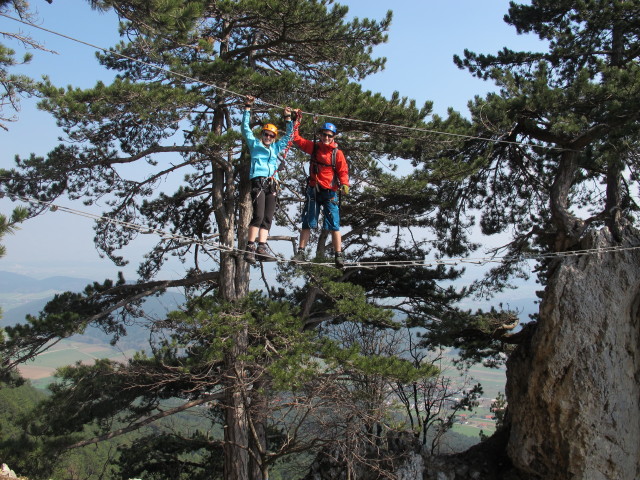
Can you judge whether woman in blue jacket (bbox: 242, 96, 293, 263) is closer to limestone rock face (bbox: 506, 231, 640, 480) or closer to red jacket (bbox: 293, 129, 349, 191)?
red jacket (bbox: 293, 129, 349, 191)

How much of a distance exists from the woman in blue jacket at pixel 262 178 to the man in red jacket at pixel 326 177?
0.37 meters

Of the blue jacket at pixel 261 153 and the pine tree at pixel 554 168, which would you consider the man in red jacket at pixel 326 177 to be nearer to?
the blue jacket at pixel 261 153

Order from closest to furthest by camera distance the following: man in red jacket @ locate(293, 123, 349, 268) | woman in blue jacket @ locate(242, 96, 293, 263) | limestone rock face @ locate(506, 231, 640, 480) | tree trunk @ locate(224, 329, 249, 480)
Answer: woman in blue jacket @ locate(242, 96, 293, 263) < man in red jacket @ locate(293, 123, 349, 268) < limestone rock face @ locate(506, 231, 640, 480) < tree trunk @ locate(224, 329, 249, 480)

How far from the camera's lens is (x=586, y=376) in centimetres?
820

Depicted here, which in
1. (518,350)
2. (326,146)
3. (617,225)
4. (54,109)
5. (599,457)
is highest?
(54,109)

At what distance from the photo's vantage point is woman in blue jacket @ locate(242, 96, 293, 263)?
6.16m

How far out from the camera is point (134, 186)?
10.2 m

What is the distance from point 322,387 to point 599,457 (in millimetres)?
4520

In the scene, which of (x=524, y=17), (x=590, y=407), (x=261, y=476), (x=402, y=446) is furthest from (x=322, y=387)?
(x=524, y=17)

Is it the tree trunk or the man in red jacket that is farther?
the tree trunk

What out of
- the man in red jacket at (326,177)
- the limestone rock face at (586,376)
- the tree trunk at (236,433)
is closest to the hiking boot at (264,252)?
the man in red jacket at (326,177)

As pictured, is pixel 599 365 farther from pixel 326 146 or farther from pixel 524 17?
pixel 524 17

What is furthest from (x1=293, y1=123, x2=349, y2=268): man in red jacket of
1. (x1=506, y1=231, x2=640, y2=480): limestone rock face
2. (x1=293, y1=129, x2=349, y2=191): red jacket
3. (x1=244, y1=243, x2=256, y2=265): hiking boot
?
(x1=506, y1=231, x2=640, y2=480): limestone rock face

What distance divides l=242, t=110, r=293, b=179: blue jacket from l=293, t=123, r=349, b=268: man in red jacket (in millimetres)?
302
